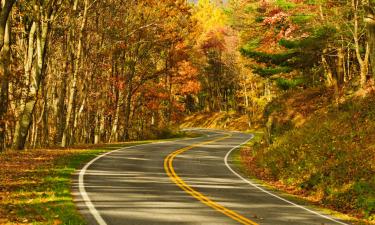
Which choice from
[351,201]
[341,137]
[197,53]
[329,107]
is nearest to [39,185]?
[351,201]

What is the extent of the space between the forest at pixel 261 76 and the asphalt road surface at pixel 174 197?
8.74 feet

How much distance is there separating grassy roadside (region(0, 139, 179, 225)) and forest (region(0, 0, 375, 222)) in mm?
1917

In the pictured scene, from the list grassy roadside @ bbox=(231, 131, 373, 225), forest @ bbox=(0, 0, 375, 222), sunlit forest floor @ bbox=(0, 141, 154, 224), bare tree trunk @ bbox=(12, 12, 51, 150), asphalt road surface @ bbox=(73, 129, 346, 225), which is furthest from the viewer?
bare tree trunk @ bbox=(12, 12, 51, 150)

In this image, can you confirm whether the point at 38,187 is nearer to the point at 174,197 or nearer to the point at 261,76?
the point at 174,197

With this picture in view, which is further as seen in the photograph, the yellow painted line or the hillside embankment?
the hillside embankment

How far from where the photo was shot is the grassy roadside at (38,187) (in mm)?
11297

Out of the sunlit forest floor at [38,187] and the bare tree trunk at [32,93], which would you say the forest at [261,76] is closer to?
the bare tree trunk at [32,93]

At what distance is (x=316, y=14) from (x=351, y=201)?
15008 mm

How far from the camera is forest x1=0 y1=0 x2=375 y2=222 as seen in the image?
19.5m

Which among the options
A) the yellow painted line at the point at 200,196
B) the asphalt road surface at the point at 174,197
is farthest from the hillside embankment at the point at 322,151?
the yellow painted line at the point at 200,196

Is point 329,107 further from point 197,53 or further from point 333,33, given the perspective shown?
point 197,53

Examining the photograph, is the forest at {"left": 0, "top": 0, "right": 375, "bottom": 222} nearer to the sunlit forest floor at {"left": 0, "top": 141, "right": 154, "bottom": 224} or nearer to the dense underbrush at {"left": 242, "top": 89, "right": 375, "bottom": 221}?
the dense underbrush at {"left": 242, "top": 89, "right": 375, "bottom": 221}

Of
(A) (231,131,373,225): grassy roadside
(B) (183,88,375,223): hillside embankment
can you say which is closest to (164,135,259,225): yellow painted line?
(A) (231,131,373,225): grassy roadside

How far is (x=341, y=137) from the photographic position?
2197 centimetres
